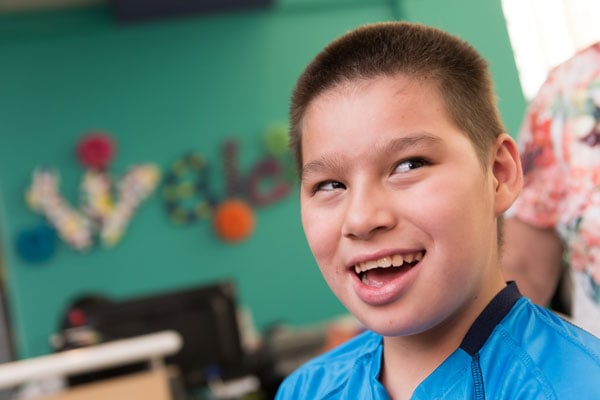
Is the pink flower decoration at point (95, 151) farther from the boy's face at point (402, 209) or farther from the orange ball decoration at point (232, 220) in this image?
the boy's face at point (402, 209)

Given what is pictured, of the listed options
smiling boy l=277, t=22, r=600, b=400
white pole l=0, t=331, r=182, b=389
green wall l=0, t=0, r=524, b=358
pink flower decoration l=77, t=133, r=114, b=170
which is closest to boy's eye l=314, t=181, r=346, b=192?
smiling boy l=277, t=22, r=600, b=400

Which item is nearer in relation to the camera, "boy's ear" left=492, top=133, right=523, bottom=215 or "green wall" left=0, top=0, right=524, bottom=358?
"boy's ear" left=492, top=133, right=523, bottom=215

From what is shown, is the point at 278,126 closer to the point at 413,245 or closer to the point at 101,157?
the point at 101,157

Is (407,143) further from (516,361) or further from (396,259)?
(516,361)

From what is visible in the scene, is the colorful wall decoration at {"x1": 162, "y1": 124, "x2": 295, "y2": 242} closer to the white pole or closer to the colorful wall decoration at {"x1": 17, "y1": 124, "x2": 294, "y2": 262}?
the colorful wall decoration at {"x1": 17, "y1": 124, "x2": 294, "y2": 262}

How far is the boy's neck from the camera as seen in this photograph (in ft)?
2.83

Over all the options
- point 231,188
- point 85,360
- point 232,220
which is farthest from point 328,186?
point 231,188

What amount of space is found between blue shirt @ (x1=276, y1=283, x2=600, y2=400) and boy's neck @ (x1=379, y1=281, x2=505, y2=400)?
2 centimetres

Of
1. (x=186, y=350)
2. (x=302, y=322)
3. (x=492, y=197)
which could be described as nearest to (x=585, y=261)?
(x=492, y=197)

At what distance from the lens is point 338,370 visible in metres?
1.06

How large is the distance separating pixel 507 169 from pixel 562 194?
347 millimetres

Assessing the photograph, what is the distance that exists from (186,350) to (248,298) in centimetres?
182

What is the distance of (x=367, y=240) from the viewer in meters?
0.83

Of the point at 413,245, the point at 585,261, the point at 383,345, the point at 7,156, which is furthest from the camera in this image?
the point at 7,156
